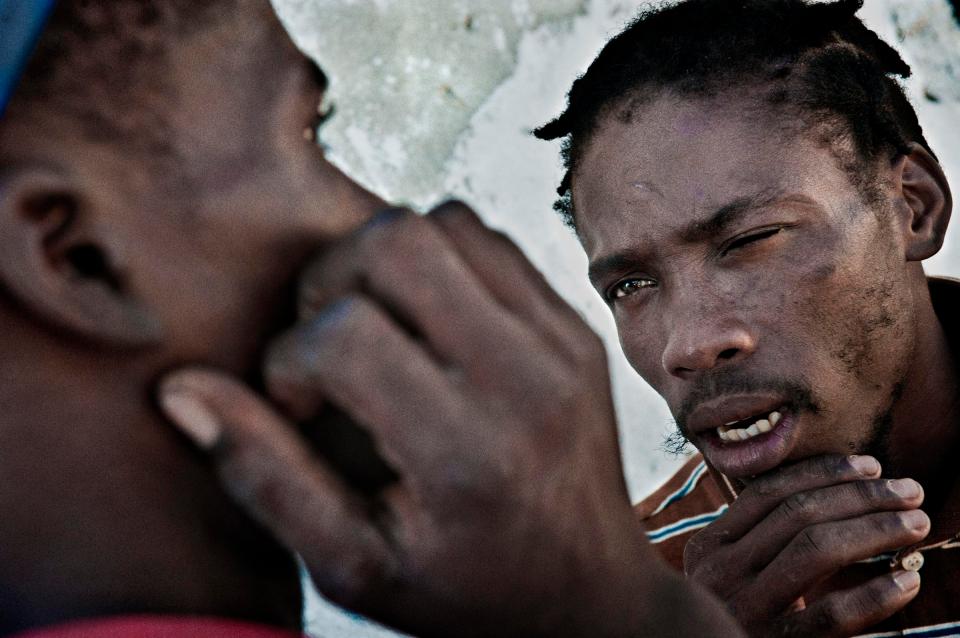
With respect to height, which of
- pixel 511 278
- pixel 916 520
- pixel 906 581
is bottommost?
pixel 906 581

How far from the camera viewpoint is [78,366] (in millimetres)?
732

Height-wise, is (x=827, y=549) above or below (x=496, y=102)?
below

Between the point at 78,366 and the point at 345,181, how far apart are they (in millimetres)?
315

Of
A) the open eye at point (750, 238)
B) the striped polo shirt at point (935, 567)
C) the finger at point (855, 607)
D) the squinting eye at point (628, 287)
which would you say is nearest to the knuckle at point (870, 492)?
the finger at point (855, 607)

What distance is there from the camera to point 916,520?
5.23 ft

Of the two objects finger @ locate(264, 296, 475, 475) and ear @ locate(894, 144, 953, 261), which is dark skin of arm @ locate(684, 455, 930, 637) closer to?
ear @ locate(894, 144, 953, 261)

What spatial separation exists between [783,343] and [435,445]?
1288mm

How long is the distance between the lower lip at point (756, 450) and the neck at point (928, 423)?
1.20ft

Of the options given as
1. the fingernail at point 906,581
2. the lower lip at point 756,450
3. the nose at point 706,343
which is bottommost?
the fingernail at point 906,581

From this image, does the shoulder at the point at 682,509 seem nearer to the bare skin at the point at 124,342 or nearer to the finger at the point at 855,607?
the finger at the point at 855,607

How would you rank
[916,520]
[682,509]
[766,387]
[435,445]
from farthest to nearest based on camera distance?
[682,509]
[766,387]
[916,520]
[435,445]

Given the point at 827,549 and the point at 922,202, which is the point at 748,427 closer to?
the point at 827,549

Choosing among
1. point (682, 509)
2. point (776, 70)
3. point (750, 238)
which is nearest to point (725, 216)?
point (750, 238)

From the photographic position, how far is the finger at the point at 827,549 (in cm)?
159
